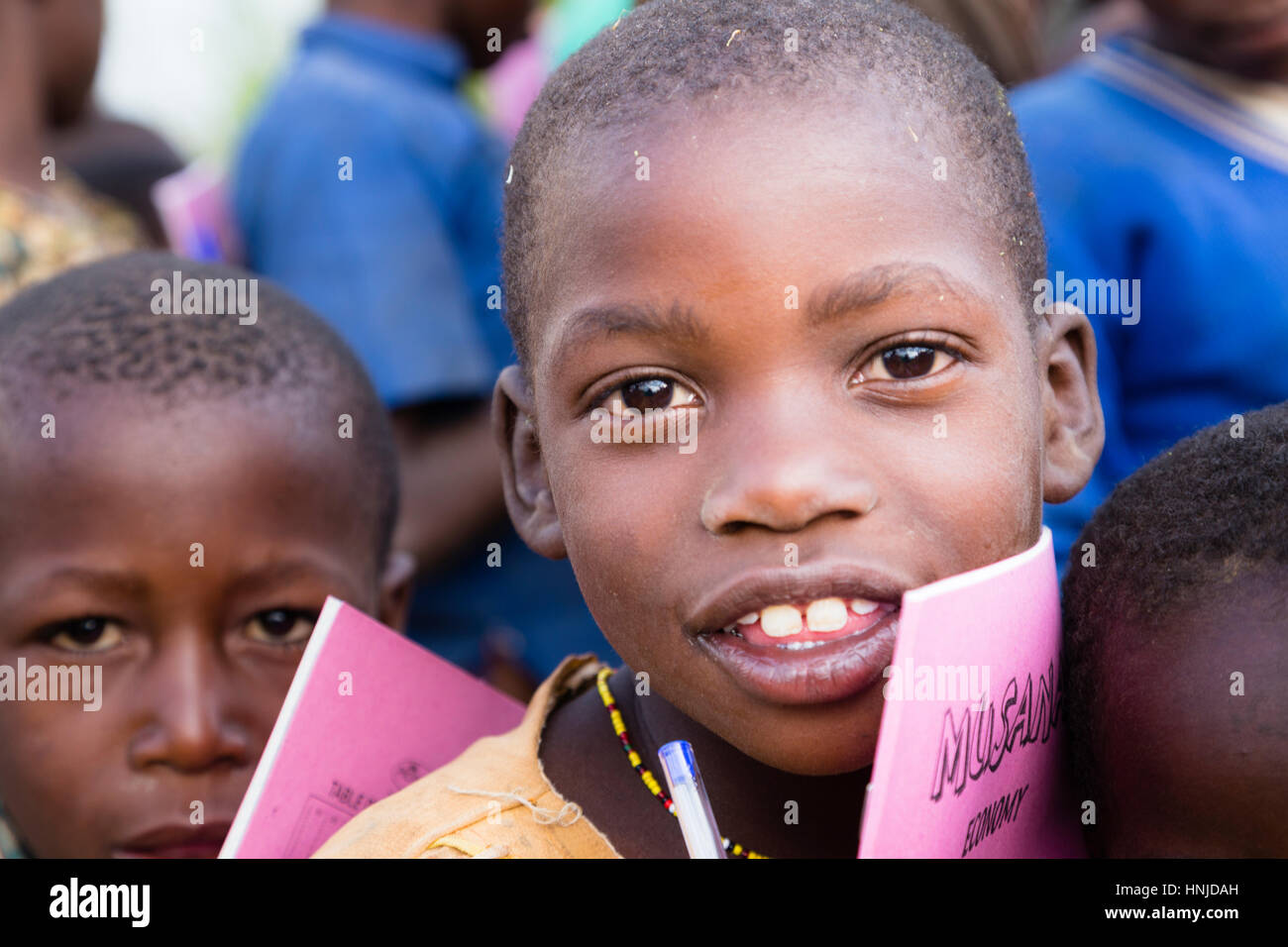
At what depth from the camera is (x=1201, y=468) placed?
152 centimetres

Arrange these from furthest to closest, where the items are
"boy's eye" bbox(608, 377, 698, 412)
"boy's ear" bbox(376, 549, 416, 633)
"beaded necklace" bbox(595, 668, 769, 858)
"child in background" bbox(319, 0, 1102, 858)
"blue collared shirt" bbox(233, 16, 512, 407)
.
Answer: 1. "blue collared shirt" bbox(233, 16, 512, 407)
2. "boy's ear" bbox(376, 549, 416, 633)
3. "beaded necklace" bbox(595, 668, 769, 858)
4. "boy's eye" bbox(608, 377, 698, 412)
5. "child in background" bbox(319, 0, 1102, 858)

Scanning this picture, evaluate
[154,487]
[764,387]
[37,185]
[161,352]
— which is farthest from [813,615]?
[37,185]

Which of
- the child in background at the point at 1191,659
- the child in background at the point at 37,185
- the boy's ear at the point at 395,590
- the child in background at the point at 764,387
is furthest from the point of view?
the child in background at the point at 37,185

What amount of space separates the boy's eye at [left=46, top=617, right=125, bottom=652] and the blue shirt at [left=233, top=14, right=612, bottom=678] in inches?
42.6

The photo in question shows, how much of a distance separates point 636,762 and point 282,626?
70 centimetres

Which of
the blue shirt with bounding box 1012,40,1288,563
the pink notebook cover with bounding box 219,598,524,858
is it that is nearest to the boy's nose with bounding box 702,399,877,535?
the pink notebook cover with bounding box 219,598,524,858

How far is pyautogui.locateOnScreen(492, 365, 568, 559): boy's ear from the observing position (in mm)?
1856

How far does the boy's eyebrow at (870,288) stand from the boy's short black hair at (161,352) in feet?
3.34

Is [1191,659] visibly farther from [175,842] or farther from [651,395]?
[175,842]

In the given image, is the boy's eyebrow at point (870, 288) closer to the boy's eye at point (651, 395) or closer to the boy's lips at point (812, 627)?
the boy's eye at point (651, 395)

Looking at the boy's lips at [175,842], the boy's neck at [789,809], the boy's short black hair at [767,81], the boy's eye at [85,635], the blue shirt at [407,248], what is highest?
the blue shirt at [407,248]

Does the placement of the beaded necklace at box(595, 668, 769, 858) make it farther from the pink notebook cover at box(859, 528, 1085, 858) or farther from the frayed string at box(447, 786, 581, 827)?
the pink notebook cover at box(859, 528, 1085, 858)

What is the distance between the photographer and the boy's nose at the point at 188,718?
200 centimetres

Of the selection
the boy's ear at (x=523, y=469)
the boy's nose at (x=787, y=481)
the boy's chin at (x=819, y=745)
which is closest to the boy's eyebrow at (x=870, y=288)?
the boy's nose at (x=787, y=481)
